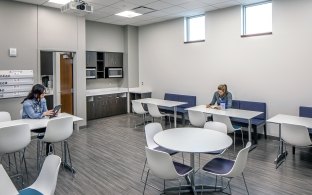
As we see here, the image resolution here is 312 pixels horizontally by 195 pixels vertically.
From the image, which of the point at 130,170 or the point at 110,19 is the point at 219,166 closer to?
the point at 130,170

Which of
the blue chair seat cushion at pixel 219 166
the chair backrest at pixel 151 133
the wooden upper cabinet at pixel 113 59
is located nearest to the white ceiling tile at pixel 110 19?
the wooden upper cabinet at pixel 113 59

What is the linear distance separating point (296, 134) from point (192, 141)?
6.07 feet

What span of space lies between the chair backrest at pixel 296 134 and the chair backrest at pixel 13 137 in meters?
3.82

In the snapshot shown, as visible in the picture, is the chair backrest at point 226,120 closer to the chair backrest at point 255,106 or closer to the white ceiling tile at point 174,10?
the chair backrest at point 255,106

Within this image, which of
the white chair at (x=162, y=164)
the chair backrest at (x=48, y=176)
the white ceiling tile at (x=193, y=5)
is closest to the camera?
the chair backrest at (x=48, y=176)

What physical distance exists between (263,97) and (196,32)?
2.76m

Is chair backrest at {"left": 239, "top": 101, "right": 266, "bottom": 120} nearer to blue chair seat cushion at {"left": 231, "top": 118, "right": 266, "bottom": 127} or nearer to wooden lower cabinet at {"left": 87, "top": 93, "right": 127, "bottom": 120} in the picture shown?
blue chair seat cushion at {"left": 231, "top": 118, "right": 266, "bottom": 127}

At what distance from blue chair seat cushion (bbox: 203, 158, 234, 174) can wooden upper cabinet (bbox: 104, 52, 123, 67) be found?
6012 millimetres

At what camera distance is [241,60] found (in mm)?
5883

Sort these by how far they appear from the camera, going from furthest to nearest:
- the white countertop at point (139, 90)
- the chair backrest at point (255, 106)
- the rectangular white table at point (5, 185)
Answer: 1. the white countertop at point (139, 90)
2. the chair backrest at point (255, 106)
3. the rectangular white table at point (5, 185)

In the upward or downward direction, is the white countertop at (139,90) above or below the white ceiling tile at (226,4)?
below

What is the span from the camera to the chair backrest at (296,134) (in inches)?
140

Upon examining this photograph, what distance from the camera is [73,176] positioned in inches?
143

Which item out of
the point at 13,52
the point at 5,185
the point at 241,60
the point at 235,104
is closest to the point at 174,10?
the point at 241,60
